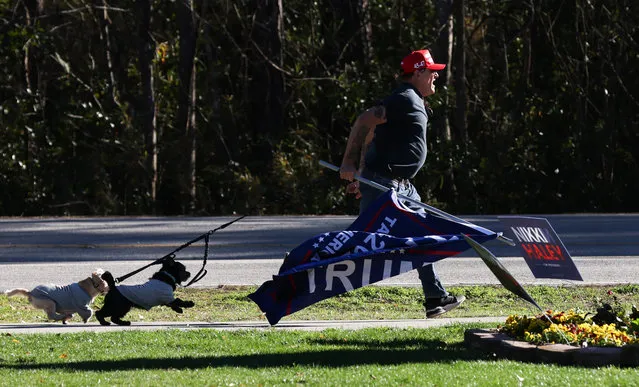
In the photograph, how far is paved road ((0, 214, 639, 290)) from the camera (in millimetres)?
12539

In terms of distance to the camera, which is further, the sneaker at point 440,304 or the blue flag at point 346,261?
the sneaker at point 440,304

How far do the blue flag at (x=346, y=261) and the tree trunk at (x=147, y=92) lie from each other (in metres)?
16.9

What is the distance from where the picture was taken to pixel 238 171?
2442cm

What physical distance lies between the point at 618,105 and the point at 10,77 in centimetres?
1269

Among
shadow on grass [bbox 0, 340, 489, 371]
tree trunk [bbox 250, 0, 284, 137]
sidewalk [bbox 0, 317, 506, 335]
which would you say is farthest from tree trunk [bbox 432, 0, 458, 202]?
shadow on grass [bbox 0, 340, 489, 371]

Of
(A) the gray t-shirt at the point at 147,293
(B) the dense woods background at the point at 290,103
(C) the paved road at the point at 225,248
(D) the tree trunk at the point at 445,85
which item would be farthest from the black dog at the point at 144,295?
(D) the tree trunk at the point at 445,85

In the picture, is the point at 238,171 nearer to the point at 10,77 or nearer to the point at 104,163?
the point at 104,163

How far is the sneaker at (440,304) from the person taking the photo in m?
8.73

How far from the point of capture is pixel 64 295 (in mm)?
8820

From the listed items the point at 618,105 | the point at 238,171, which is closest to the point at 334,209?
the point at 238,171

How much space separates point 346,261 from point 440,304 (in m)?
1.66

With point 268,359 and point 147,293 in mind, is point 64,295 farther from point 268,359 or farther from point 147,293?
point 268,359

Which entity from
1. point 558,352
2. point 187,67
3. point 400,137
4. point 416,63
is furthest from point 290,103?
point 558,352

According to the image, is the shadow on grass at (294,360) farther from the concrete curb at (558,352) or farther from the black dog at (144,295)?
the black dog at (144,295)
